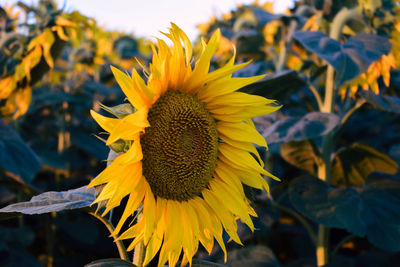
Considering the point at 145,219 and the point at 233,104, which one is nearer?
the point at 145,219

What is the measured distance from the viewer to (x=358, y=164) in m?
1.88

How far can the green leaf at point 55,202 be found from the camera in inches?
32.9

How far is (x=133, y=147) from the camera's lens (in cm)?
79

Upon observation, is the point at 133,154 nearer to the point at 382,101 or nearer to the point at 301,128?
the point at 301,128

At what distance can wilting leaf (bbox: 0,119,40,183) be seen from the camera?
5.04ft

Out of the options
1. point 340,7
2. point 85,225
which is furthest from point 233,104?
point 85,225

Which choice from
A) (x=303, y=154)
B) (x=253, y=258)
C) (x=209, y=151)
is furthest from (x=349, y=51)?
(x=253, y=258)

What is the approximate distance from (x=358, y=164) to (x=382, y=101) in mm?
384

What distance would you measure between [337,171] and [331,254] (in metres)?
0.41

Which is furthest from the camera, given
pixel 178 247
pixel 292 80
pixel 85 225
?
pixel 85 225

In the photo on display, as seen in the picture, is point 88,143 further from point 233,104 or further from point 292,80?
point 233,104

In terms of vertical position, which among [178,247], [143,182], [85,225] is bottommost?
[85,225]

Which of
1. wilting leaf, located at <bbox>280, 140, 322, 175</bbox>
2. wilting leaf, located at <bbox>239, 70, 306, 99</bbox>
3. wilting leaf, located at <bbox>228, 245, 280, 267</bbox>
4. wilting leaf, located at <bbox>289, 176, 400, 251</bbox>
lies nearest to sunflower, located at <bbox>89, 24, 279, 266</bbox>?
wilting leaf, located at <bbox>239, 70, 306, 99</bbox>

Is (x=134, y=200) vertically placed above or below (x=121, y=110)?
below
